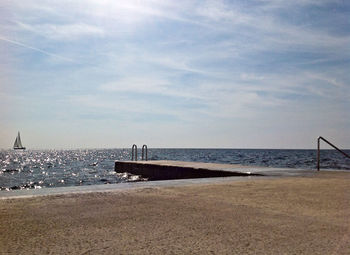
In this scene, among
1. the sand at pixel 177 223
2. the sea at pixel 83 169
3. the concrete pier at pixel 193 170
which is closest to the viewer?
the sand at pixel 177 223

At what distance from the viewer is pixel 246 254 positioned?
3.53 metres

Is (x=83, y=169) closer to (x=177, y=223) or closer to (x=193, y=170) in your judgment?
(x=193, y=170)

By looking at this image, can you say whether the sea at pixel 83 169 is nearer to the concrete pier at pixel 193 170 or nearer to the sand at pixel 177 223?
the concrete pier at pixel 193 170

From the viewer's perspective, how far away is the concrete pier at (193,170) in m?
14.1

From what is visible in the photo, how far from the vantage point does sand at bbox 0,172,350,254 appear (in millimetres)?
3793

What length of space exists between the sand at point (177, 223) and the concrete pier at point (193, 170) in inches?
247

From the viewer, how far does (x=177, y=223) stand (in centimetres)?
487

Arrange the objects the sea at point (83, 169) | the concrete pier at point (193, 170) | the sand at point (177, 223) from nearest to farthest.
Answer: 1. the sand at point (177, 223)
2. the concrete pier at point (193, 170)
3. the sea at point (83, 169)

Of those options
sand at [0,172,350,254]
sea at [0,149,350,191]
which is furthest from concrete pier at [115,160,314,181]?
sand at [0,172,350,254]

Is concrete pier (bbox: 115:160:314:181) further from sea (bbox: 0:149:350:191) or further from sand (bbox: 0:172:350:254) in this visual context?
sand (bbox: 0:172:350:254)

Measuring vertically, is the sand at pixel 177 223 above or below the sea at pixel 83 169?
above

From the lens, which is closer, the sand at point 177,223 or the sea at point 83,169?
the sand at point 177,223

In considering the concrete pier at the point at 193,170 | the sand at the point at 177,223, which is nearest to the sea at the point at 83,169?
the concrete pier at the point at 193,170

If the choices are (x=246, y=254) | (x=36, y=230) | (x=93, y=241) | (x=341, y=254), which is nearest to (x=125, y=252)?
(x=93, y=241)
